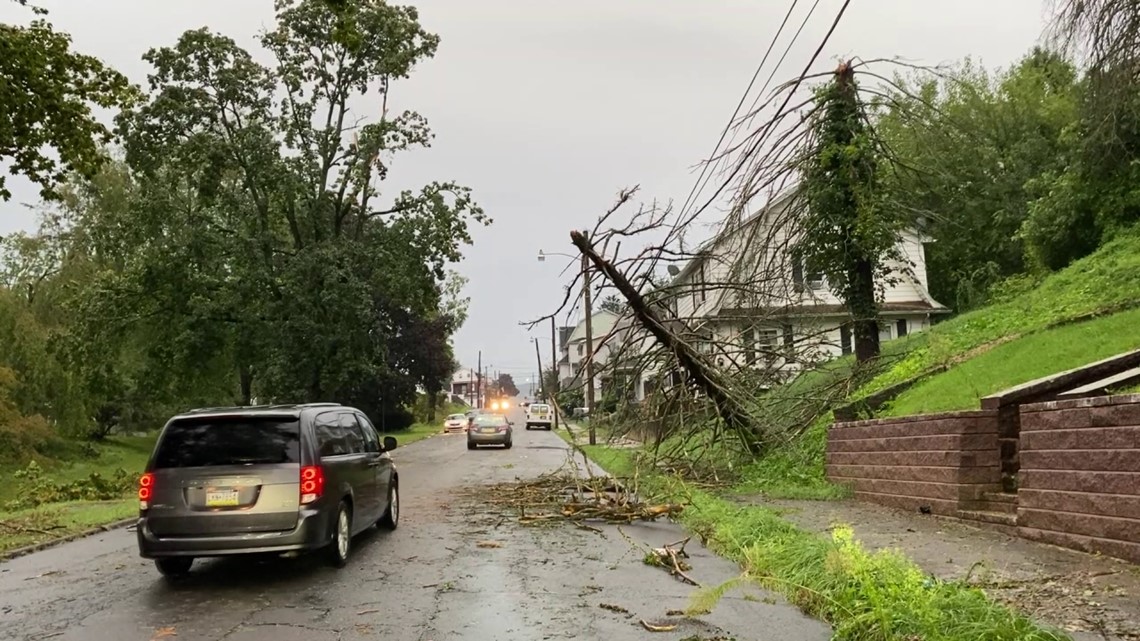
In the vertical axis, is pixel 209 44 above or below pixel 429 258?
above

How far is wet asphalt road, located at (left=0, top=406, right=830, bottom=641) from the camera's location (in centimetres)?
653

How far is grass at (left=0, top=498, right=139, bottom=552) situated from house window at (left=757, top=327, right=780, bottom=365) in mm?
11359

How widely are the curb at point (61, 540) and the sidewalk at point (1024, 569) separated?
937 centimetres

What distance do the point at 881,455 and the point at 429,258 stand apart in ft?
81.7

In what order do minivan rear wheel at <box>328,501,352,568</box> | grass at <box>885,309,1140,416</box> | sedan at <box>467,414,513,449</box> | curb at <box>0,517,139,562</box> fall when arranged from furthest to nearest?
sedan at <box>467,414,513,449</box> < grass at <box>885,309,1140,416</box> < curb at <box>0,517,139,562</box> < minivan rear wheel at <box>328,501,352,568</box>

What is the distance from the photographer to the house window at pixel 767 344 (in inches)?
658

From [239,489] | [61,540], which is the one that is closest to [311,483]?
[239,489]

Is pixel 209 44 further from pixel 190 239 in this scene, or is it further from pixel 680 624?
pixel 680 624

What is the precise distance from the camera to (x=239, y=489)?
835cm

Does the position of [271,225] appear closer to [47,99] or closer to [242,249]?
[242,249]

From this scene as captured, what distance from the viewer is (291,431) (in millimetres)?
8766

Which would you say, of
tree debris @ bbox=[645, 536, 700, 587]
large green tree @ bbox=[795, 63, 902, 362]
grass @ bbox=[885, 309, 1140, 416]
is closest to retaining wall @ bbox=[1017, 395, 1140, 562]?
tree debris @ bbox=[645, 536, 700, 587]

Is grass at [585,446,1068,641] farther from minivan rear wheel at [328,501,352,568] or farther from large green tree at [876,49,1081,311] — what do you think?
large green tree at [876,49,1081,311]

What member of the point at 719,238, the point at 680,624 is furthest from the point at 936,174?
the point at 680,624
